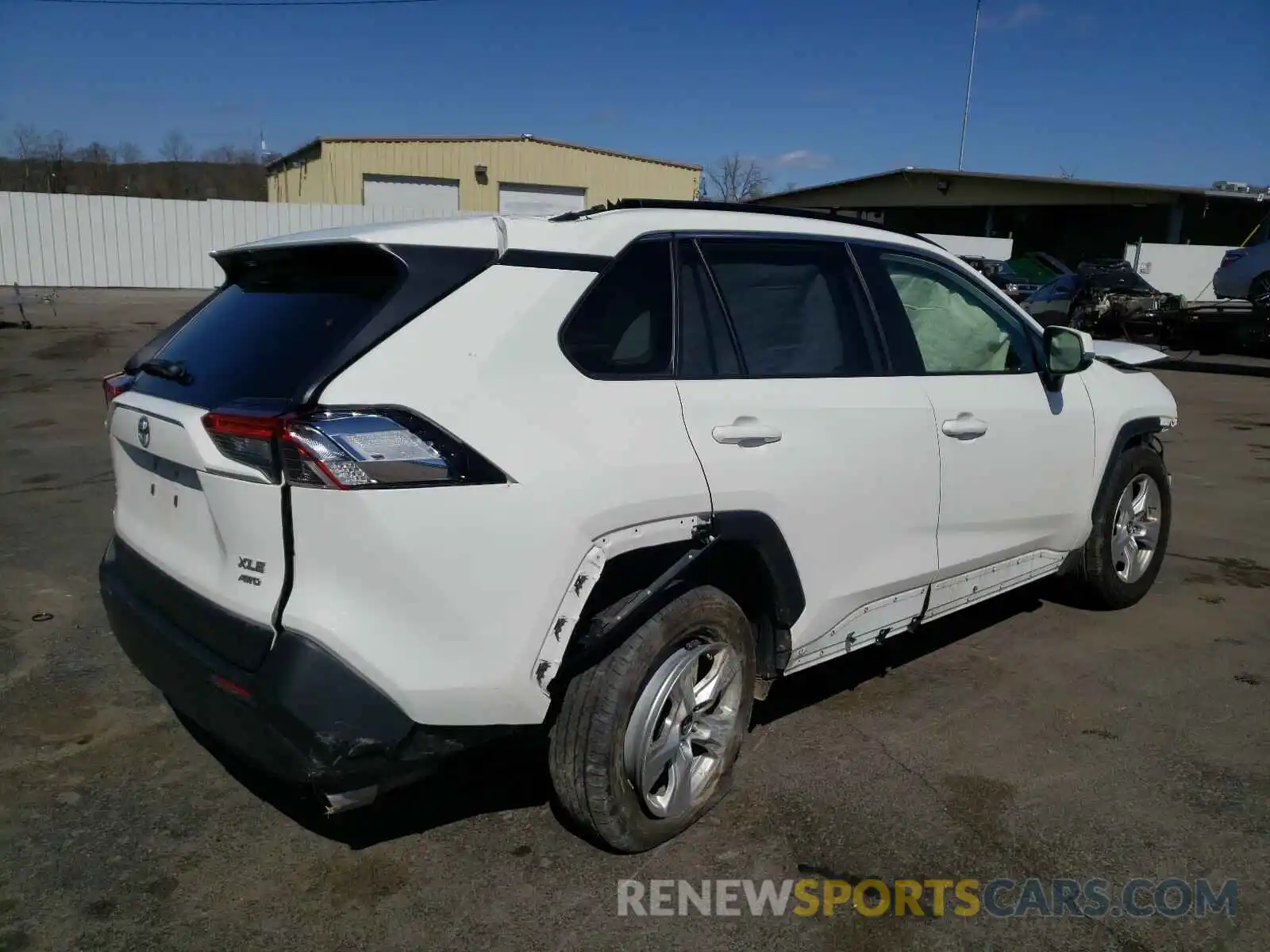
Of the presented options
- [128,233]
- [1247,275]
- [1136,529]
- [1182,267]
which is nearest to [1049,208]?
[1182,267]

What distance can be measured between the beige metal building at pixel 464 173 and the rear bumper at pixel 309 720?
105ft

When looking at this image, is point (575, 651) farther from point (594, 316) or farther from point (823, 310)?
point (823, 310)

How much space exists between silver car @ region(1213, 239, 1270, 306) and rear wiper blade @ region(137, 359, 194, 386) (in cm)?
2070

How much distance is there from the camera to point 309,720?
Answer: 7.65 feet

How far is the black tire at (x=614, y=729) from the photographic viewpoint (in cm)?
272

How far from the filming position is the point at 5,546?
5.73m

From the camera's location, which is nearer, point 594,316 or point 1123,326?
point 594,316

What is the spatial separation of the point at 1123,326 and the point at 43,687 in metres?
21.1

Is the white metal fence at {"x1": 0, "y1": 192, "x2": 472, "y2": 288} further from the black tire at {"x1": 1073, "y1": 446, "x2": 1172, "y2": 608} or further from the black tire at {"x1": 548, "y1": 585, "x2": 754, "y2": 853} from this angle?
the black tire at {"x1": 548, "y1": 585, "x2": 754, "y2": 853}

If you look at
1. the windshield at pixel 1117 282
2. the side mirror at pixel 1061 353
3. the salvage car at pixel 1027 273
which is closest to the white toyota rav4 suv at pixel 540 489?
the side mirror at pixel 1061 353

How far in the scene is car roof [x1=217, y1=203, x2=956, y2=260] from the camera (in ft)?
8.57

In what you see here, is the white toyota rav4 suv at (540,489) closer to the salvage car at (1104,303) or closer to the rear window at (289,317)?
the rear window at (289,317)

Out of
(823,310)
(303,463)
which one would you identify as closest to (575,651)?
(303,463)

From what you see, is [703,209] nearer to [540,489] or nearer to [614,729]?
[540,489]
